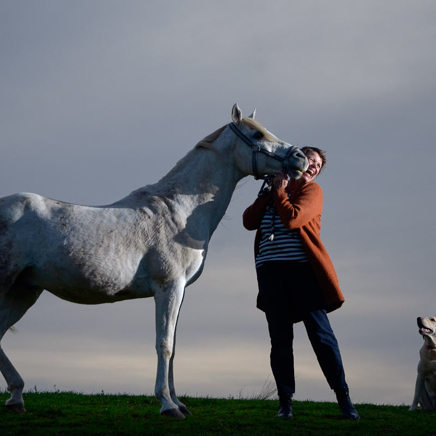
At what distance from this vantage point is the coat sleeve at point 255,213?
273 inches

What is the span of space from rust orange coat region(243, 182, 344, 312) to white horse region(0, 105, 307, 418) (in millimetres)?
372

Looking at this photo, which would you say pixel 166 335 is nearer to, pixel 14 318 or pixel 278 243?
pixel 278 243

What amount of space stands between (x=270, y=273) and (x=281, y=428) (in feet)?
5.05

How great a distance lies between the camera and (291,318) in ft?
22.2

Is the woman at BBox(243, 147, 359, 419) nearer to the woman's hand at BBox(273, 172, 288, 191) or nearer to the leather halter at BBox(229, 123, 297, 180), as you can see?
the woman's hand at BBox(273, 172, 288, 191)

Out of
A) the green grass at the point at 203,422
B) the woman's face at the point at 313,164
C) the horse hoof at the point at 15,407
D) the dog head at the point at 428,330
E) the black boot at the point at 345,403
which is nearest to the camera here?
the green grass at the point at 203,422

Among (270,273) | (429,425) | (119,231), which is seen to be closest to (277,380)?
(270,273)

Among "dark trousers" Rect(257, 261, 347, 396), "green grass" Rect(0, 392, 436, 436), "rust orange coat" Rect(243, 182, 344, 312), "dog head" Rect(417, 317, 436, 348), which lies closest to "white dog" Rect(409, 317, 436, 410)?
"dog head" Rect(417, 317, 436, 348)

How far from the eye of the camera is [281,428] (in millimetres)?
6234

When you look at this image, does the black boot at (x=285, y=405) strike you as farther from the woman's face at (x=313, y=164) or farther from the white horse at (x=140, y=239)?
the woman's face at (x=313, y=164)

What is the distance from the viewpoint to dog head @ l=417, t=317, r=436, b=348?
920cm

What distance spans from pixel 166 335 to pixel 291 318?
1.33 m

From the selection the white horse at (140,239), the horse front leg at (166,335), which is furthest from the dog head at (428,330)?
the horse front leg at (166,335)

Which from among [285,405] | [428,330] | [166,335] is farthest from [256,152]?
[428,330]
